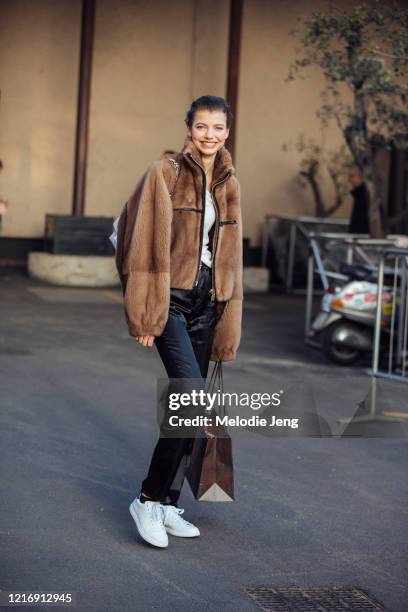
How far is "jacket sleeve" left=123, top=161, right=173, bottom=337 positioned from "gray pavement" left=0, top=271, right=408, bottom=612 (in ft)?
3.33

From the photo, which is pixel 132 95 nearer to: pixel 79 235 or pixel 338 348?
pixel 79 235

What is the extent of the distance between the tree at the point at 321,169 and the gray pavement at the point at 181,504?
8743 mm

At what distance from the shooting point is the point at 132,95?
18.7 meters

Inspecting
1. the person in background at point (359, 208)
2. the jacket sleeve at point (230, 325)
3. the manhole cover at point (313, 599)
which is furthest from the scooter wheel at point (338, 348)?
the manhole cover at point (313, 599)

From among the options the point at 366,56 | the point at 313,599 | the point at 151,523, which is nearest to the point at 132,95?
the point at 366,56

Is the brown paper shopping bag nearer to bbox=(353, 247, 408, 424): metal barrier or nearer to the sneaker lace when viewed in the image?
the sneaker lace

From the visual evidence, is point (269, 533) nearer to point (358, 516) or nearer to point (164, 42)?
point (358, 516)

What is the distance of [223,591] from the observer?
185 inches

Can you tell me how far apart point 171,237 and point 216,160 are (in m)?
0.45

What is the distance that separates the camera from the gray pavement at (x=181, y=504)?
4.80m

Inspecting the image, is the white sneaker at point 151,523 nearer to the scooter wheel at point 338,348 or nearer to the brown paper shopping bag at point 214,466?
the brown paper shopping bag at point 214,466

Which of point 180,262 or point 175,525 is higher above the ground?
point 180,262

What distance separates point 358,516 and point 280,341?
6478 mm

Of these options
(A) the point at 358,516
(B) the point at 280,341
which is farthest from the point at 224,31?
(A) the point at 358,516
